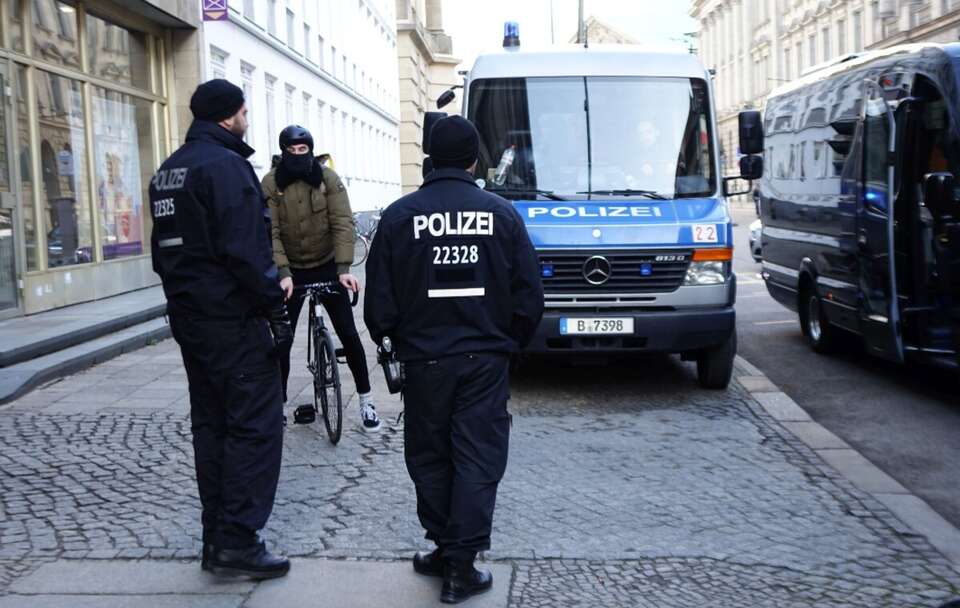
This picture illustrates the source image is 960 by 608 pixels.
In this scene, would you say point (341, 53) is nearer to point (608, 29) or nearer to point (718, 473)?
point (718, 473)

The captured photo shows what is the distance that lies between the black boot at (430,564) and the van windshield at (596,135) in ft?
16.8

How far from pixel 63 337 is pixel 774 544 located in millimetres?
7632

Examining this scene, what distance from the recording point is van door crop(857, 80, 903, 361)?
9.30m

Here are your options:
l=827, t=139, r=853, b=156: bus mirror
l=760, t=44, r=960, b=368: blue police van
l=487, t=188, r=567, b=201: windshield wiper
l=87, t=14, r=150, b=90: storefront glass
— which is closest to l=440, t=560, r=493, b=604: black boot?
l=760, t=44, r=960, b=368: blue police van

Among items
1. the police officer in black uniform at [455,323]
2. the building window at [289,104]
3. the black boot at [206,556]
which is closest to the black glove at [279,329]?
the police officer in black uniform at [455,323]

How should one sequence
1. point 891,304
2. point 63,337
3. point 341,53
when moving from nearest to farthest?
point 891,304, point 63,337, point 341,53

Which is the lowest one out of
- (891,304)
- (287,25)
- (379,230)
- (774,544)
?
(774,544)

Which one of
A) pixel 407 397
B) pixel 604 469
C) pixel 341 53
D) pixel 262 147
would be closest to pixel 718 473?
pixel 604 469

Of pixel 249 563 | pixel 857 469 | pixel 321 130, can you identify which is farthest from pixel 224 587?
pixel 321 130

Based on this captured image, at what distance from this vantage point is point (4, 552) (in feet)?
16.9

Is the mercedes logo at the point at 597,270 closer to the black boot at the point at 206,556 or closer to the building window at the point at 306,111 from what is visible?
the black boot at the point at 206,556

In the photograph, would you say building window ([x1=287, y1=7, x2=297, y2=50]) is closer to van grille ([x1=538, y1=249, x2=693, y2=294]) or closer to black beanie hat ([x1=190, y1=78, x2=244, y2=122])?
van grille ([x1=538, y1=249, x2=693, y2=294])

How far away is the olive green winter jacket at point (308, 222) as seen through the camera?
24.2 feet

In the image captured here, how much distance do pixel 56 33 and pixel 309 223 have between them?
863 centimetres
